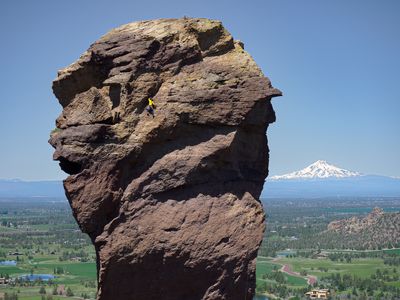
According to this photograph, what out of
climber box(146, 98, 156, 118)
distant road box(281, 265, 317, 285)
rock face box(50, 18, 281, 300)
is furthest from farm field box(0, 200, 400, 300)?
climber box(146, 98, 156, 118)

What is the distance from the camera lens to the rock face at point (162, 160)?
14422 millimetres

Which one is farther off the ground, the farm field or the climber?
the climber

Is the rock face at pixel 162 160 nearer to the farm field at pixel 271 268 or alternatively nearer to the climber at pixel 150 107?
the climber at pixel 150 107

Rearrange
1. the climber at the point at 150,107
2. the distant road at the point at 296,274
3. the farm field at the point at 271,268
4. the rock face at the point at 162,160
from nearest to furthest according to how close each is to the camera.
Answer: the rock face at the point at 162,160 < the climber at the point at 150,107 < the farm field at the point at 271,268 < the distant road at the point at 296,274

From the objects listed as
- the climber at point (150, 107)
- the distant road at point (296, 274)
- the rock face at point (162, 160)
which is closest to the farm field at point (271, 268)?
the distant road at point (296, 274)

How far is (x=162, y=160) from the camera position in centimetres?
1491

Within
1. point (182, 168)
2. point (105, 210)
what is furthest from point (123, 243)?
point (182, 168)

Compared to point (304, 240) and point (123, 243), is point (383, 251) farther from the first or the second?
point (123, 243)

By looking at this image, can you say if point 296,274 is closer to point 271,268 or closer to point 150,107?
point 271,268

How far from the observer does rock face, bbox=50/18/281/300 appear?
568 inches

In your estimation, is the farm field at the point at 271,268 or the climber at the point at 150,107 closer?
the climber at the point at 150,107

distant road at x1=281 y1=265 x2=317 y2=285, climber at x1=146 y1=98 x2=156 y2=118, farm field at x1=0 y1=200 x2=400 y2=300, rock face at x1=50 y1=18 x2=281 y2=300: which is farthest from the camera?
distant road at x1=281 y1=265 x2=317 y2=285

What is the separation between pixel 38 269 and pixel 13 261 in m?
14.5

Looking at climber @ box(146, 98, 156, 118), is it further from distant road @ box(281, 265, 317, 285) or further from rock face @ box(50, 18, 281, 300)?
distant road @ box(281, 265, 317, 285)
